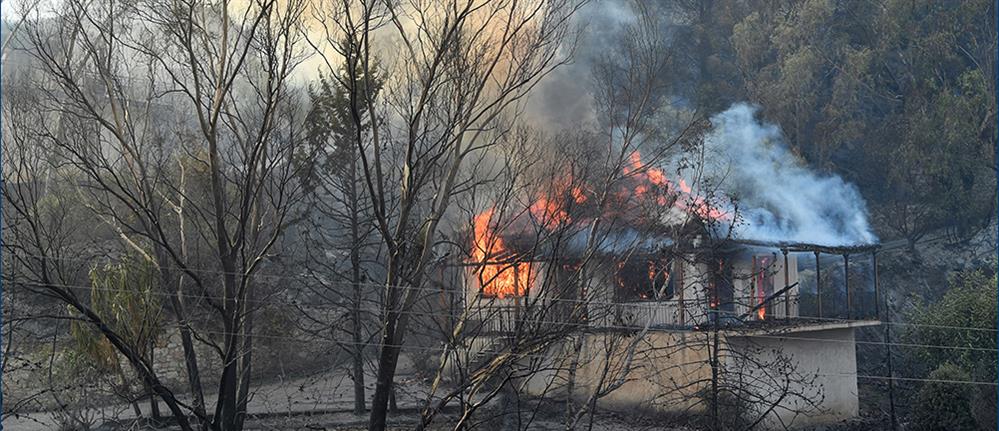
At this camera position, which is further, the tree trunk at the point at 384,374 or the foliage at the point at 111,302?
the foliage at the point at 111,302

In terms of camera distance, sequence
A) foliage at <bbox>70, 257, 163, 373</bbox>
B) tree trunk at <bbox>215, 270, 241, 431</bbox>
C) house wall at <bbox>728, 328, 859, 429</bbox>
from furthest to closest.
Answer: house wall at <bbox>728, 328, 859, 429</bbox>, foliage at <bbox>70, 257, 163, 373</bbox>, tree trunk at <bbox>215, 270, 241, 431</bbox>

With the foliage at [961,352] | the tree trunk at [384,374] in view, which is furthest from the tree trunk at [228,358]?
the foliage at [961,352]

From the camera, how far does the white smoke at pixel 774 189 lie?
29.0 m

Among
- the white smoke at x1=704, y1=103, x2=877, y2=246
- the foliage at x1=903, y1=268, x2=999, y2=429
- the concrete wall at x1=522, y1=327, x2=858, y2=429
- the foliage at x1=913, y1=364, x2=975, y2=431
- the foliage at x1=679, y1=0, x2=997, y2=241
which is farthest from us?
the foliage at x1=679, y1=0, x2=997, y2=241

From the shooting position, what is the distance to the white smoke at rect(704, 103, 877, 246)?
2902 centimetres

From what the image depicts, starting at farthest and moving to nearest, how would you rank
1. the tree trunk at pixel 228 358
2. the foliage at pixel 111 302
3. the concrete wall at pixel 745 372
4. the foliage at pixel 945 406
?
the foliage at pixel 945 406 → the concrete wall at pixel 745 372 → the foliage at pixel 111 302 → the tree trunk at pixel 228 358

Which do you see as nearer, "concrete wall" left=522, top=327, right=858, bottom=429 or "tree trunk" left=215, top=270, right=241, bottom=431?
"tree trunk" left=215, top=270, right=241, bottom=431

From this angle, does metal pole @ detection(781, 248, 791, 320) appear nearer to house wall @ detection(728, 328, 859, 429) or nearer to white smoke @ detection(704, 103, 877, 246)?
house wall @ detection(728, 328, 859, 429)

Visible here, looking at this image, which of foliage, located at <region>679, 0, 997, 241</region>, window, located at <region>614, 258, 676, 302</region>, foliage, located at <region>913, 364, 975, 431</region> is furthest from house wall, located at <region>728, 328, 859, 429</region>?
foliage, located at <region>679, 0, 997, 241</region>

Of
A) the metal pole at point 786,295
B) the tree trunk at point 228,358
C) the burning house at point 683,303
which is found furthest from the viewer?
the metal pole at point 786,295

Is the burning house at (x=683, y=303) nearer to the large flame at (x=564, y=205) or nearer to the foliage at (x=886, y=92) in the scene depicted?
the large flame at (x=564, y=205)

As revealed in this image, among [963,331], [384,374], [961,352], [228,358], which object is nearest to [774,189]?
[963,331]

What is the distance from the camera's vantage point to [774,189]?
35.3m

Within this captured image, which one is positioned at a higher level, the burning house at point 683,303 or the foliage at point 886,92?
the foliage at point 886,92
